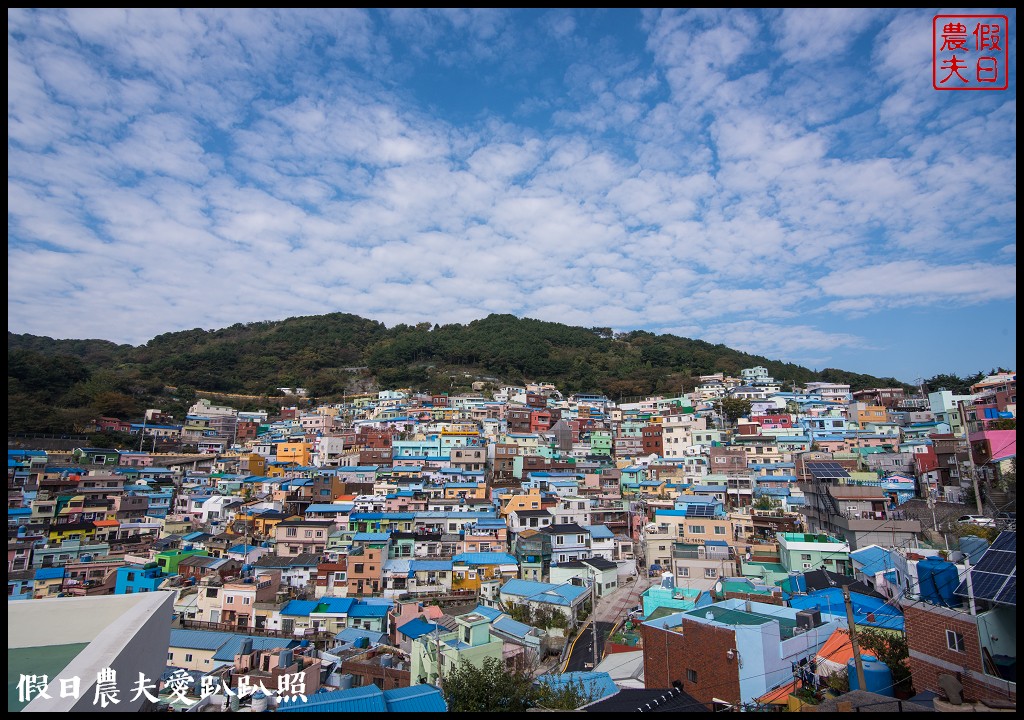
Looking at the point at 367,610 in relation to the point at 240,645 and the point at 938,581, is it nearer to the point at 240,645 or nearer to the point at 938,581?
the point at 240,645

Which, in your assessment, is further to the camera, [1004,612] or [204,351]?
[204,351]

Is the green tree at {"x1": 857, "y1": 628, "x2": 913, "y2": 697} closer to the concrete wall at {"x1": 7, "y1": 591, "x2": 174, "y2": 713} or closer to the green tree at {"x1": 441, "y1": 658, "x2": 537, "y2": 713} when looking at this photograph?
the green tree at {"x1": 441, "y1": 658, "x2": 537, "y2": 713}

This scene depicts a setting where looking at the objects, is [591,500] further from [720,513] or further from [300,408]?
[300,408]

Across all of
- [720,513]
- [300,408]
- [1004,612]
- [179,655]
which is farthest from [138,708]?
[300,408]

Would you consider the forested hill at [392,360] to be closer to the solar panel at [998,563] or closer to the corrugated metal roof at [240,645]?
the corrugated metal roof at [240,645]

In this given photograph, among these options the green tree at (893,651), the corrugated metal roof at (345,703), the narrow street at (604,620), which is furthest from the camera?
the narrow street at (604,620)

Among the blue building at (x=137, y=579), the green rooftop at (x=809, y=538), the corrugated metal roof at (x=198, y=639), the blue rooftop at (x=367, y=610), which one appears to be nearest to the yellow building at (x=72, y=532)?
the blue building at (x=137, y=579)
